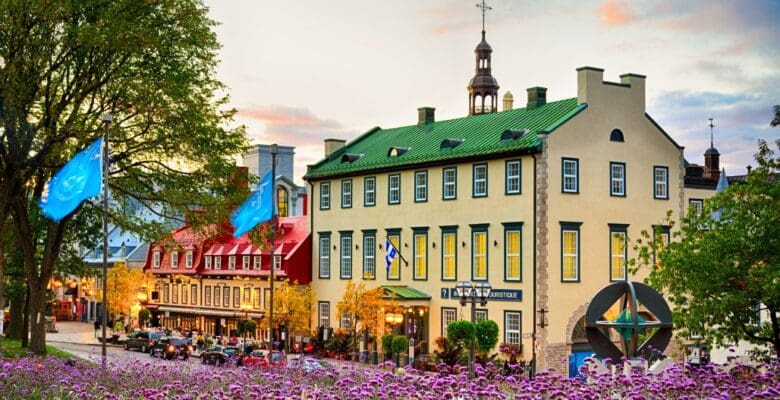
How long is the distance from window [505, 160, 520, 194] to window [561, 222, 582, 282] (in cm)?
305

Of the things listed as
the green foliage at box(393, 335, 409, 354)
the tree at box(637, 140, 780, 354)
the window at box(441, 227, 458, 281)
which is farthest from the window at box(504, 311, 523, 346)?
the tree at box(637, 140, 780, 354)

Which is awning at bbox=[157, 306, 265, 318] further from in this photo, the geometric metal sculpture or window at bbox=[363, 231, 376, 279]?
the geometric metal sculpture

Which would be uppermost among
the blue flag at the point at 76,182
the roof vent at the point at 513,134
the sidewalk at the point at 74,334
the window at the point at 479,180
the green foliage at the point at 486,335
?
the roof vent at the point at 513,134

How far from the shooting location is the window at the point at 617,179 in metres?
63.3

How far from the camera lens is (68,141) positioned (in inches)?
1873

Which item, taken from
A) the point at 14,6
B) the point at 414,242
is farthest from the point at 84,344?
the point at 14,6

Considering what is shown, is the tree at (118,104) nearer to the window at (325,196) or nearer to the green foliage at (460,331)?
the green foliage at (460,331)

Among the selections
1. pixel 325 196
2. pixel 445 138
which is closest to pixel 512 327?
pixel 445 138

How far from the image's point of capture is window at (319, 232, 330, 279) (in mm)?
76562

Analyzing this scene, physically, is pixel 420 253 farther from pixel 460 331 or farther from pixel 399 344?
pixel 460 331

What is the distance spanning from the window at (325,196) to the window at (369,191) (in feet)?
13.6

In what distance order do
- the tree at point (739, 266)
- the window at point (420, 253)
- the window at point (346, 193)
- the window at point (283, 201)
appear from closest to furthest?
the tree at point (739, 266) → the window at point (420, 253) → the window at point (346, 193) → the window at point (283, 201)

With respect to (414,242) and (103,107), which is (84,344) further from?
(103,107)

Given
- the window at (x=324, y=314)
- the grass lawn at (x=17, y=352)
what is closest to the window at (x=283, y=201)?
the window at (x=324, y=314)
